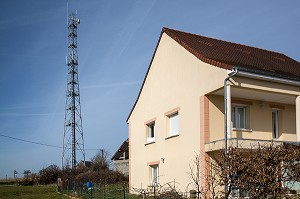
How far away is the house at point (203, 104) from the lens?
14.8m

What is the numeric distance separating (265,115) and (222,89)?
4151 millimetres

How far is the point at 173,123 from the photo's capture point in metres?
18.7

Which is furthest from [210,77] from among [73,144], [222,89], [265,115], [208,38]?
[73,144]

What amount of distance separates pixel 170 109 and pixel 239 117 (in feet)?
12.1

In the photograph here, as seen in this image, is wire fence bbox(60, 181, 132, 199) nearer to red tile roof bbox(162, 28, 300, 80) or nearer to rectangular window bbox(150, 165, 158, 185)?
rectangular window bbox(150, 165, 158, 185)

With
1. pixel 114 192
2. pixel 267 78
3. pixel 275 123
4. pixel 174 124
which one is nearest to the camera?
pixel 267 78

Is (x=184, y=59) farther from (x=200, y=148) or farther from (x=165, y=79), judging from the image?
(x=200, y=148)

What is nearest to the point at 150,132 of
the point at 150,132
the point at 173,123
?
the point at 150,132

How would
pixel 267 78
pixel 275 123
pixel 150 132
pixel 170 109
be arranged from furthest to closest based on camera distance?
pixel 150 132
pixel 170 109
pixel 275 123
pixel 267 78

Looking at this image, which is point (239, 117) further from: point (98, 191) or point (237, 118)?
point (98, 191)

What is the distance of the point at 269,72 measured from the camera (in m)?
14.7

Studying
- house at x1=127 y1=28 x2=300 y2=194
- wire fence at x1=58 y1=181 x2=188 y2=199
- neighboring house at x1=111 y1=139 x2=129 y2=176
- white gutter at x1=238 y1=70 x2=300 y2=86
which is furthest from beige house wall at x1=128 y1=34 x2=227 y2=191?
neighboring house at x1=111 y1=139 x2=129 y2=176

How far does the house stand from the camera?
14.8m

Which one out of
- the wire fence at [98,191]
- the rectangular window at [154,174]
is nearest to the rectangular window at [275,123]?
the rectangular window at [154,174]
